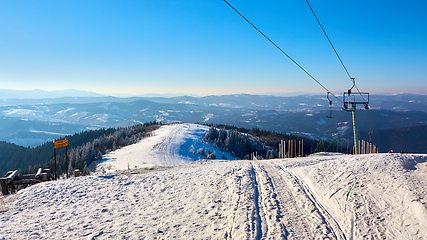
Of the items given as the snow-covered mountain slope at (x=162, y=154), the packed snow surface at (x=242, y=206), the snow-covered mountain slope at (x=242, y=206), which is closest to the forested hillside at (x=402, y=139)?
the snow-covered mountain slope at (x=162, y=154)

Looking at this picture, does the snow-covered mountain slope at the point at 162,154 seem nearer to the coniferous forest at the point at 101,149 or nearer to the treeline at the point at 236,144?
the treeline at the point at 236,144

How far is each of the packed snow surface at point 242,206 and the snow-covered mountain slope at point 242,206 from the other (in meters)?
0.03

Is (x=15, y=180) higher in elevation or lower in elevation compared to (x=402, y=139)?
higher

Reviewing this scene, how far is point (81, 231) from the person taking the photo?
699 cm

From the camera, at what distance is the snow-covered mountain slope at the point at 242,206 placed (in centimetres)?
647

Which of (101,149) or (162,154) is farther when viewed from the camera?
(101,149)

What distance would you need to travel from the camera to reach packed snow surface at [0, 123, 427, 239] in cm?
647

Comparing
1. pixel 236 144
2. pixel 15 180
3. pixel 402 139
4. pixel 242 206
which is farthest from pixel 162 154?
pixel 402 139

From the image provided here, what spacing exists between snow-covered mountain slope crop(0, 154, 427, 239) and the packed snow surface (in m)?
0.03

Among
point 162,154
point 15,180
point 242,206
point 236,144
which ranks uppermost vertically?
point 242,206

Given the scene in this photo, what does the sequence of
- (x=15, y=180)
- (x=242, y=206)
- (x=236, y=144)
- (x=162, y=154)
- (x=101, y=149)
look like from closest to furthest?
(x=242, y=206)
(x=15, y=180)
(x=162, y=154)
(x=101, y=149)
(x=236, y=144)

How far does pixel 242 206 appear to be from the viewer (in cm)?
805

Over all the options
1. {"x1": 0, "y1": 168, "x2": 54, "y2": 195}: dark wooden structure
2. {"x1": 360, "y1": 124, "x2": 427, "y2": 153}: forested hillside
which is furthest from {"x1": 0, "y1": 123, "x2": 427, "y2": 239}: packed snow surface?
{"x1": 360, "y1": 124, "x2": 427, "y2": 153}: forested hillside

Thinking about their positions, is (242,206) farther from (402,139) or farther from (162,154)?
(402,139)
